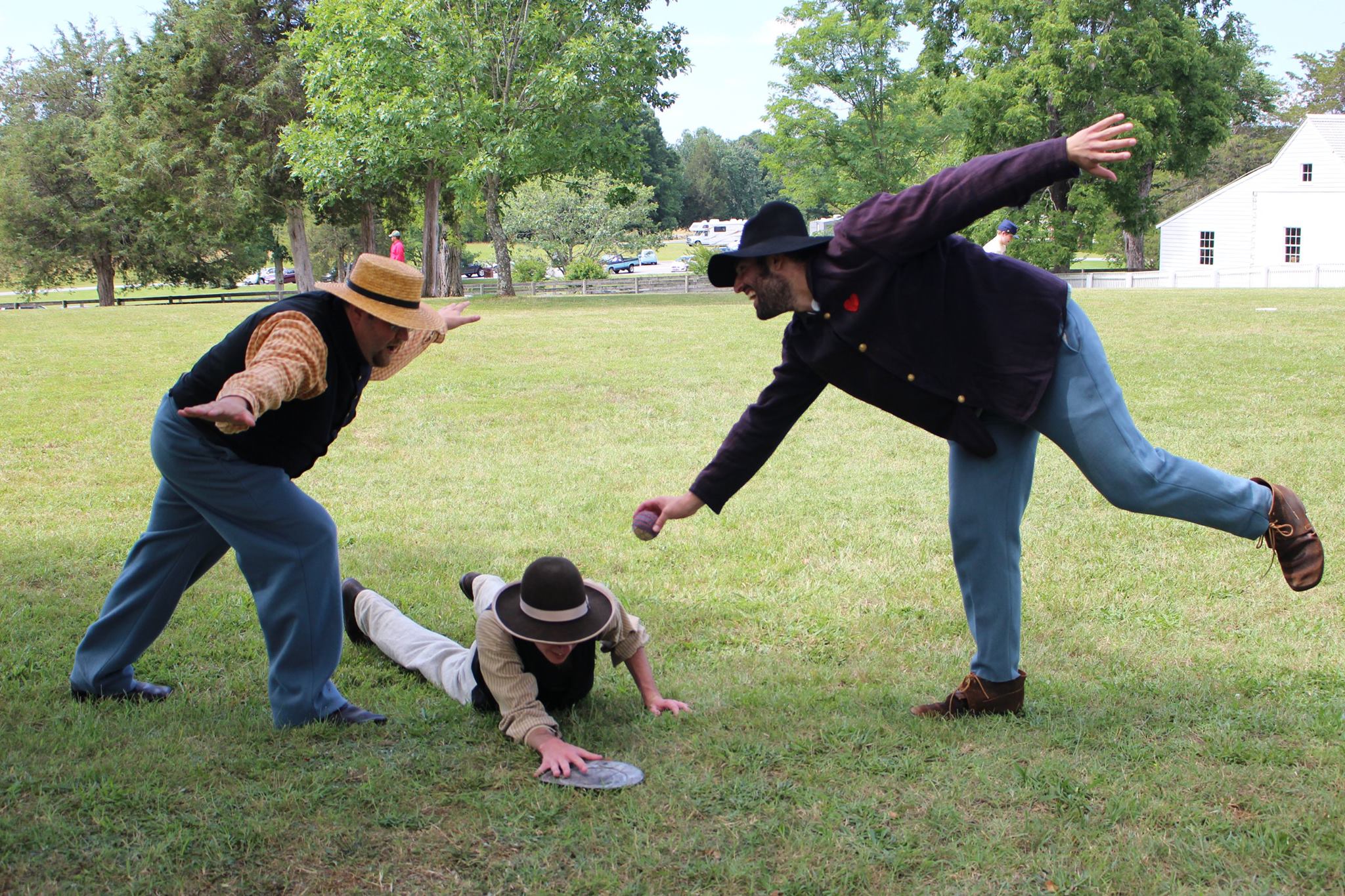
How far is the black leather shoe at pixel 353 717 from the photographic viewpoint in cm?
434

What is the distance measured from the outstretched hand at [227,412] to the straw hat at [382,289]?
2.16 ft

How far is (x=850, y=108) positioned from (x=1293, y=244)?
1928 centimetres

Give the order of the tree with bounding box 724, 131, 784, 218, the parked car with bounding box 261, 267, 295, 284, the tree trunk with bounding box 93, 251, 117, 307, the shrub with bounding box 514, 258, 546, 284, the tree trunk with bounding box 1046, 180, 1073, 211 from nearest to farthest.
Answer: the shrub with bounding box 514, 258, 546, 284 → the tree trunk with bounding box 1046, 180, 1073, 211 → the tree trunk with bounding box 93, 251, 117, 307 → the parked car with bounding box 261, 267, 295, 284 → the tree with bounding box 724, 131, 784, 218

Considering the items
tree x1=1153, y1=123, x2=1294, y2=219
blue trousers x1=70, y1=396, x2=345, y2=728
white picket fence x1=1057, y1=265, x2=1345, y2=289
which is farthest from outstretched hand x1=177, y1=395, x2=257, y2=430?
tree x1=1153, y1=123, x2=1294, y2=219

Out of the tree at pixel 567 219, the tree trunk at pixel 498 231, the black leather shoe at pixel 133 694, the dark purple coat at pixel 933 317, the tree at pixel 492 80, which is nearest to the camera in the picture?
the dark purple coat at pixel 933 317

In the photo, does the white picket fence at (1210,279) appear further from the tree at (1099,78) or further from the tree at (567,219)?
the tree at (567,219)

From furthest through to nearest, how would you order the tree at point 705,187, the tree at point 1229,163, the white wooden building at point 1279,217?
the tree at point 705,187
the tree at point 1229,163
the white wooden building at point 1279,217

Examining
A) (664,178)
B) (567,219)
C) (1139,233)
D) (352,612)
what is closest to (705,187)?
(664,178)

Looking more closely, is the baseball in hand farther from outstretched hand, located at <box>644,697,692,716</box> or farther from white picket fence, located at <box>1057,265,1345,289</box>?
white picket fence, located at <box>1057,265,1345,289</box>

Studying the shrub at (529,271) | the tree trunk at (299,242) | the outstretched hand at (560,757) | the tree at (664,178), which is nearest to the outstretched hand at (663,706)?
the outstretched hand at (560,757)

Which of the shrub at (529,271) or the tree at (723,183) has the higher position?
the tree at (723,183)

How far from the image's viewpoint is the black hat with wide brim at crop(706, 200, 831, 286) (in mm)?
3699

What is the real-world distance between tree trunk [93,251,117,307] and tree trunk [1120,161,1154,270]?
43274 mm

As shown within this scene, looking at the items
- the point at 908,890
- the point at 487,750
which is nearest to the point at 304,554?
the point at 487,750
